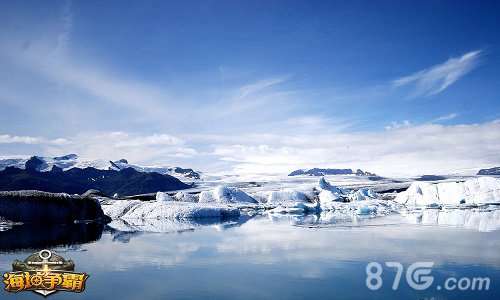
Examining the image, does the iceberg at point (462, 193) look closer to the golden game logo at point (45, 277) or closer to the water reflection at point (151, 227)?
the water reflection at point (151, 227)

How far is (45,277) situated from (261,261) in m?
7.06

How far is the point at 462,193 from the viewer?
48.4 m

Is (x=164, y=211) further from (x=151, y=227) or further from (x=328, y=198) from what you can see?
(x=328, y=198)

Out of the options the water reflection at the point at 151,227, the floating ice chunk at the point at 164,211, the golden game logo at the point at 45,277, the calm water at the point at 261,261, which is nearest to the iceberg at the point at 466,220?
the calm water at the point at 261,261

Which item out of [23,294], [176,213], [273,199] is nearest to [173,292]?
[23,294]

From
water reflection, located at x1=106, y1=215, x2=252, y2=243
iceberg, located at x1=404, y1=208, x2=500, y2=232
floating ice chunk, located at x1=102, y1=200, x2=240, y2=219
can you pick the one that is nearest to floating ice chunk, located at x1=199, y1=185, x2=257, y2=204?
floating ice chunk, located at x1=102, y1=200, x2=240, y2=219

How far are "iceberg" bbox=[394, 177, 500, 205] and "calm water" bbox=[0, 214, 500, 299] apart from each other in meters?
31.3

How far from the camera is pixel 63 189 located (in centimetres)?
14812

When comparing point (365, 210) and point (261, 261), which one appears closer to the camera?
point (261, 261)

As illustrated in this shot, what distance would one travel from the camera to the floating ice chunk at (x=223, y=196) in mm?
51819

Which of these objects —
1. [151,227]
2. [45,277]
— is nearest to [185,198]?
[151,227]

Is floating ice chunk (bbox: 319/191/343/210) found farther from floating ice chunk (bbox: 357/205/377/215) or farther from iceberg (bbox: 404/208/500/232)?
iceberg (bbox: 404/208/500/232)

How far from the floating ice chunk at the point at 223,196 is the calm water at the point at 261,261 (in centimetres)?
3053

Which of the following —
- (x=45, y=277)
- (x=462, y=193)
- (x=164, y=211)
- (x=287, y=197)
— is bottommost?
(x=45, y=277)
